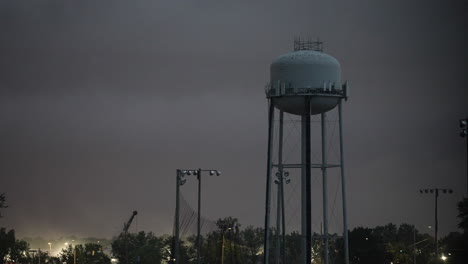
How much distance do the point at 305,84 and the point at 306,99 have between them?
1.29 meters

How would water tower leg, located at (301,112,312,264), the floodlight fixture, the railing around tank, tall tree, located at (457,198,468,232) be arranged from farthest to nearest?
tall tree, located at (457,198,468,232) < the railing around tank < water tower leg, located at (301,112,312,264) < the floodlight fixture

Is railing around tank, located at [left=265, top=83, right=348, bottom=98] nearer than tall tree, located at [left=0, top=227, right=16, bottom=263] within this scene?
Yes

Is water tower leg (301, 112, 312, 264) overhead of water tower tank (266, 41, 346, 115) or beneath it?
beneath

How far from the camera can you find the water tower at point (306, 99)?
89.1m

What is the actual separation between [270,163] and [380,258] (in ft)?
234

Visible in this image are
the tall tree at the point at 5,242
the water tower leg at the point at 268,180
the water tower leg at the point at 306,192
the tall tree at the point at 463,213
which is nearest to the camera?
the water tower leg at the point at 306,192

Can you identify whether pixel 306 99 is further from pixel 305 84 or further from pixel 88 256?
pixel 88 256

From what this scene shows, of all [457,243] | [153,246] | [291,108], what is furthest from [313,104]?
[153,246]

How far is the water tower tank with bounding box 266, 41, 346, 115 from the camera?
3514 inches

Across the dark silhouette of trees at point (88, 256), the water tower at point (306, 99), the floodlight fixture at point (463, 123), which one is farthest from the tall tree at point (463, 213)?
the dark silhouette of trees at point (88, 256)

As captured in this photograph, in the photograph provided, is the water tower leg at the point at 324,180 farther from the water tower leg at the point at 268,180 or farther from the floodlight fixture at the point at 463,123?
the floodlight fixture at the point at 463,123

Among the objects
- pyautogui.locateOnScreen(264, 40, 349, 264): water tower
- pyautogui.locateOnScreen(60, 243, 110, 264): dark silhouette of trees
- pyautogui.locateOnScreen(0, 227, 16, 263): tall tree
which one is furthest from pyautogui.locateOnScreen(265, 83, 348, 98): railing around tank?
pyautogui.locateOnScreen(60, 243, 110, 264): dark silhouette of trees

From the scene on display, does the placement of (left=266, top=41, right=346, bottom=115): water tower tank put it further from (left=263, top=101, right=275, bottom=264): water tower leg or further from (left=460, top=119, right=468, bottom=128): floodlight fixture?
(left=460, top=119, right=468, bottom=128): floodlight fixture

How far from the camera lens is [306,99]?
89000 millimetres
